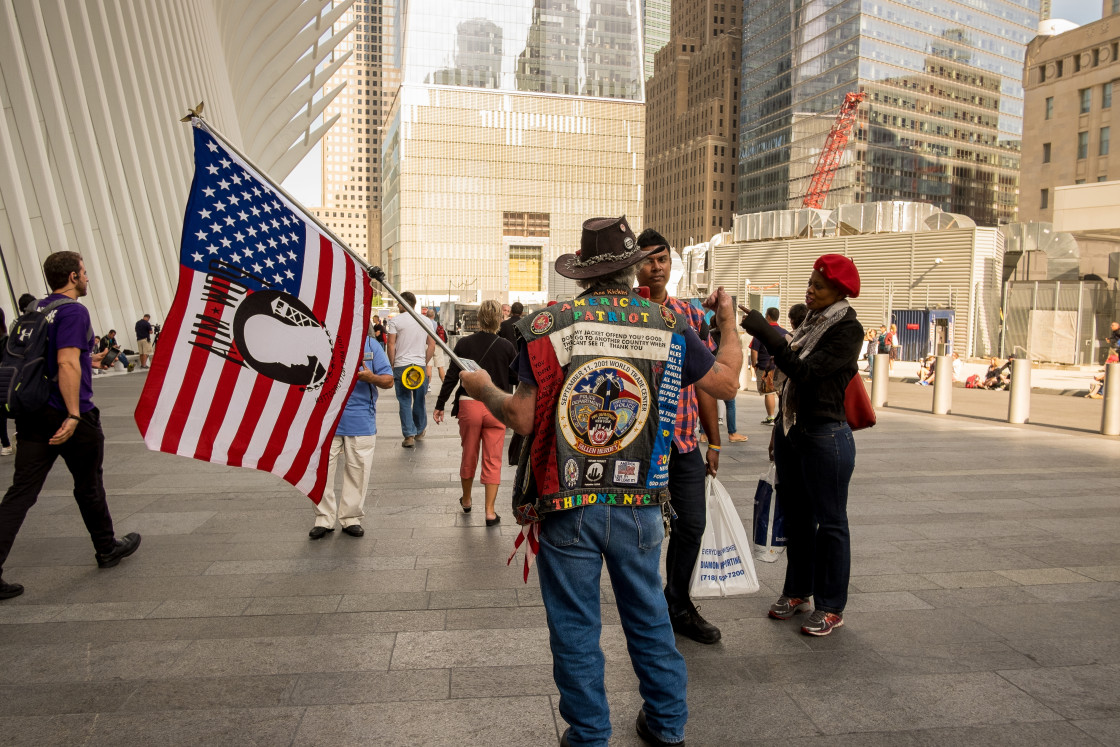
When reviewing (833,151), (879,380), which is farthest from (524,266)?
(879,380)

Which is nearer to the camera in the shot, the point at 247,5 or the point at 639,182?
the point at 247,5

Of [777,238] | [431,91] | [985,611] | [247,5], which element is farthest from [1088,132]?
[431,91]

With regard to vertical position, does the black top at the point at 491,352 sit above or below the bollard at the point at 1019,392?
above

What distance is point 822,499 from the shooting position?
4129 mm

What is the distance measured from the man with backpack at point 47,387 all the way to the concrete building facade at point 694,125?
138m

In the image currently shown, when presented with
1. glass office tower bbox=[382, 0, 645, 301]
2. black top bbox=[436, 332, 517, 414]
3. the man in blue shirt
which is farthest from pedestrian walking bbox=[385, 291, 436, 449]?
glass office tower bbox=[382, 0, 645, 301]

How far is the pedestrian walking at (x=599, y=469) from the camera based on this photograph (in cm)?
269

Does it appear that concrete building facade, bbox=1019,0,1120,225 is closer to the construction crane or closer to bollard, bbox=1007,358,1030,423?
the construction crane

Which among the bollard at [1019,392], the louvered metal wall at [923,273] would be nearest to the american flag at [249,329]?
the bollard at [1019,392]

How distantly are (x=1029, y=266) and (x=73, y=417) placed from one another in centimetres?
4500

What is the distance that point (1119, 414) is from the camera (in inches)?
454

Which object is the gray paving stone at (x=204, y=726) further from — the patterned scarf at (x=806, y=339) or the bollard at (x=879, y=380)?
the bollard at (x=879, y=380)

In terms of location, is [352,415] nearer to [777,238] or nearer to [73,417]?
[73,417]

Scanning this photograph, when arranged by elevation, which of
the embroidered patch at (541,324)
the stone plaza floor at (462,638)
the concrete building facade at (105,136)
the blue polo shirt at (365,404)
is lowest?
the stone plaza floor at (462,638)
